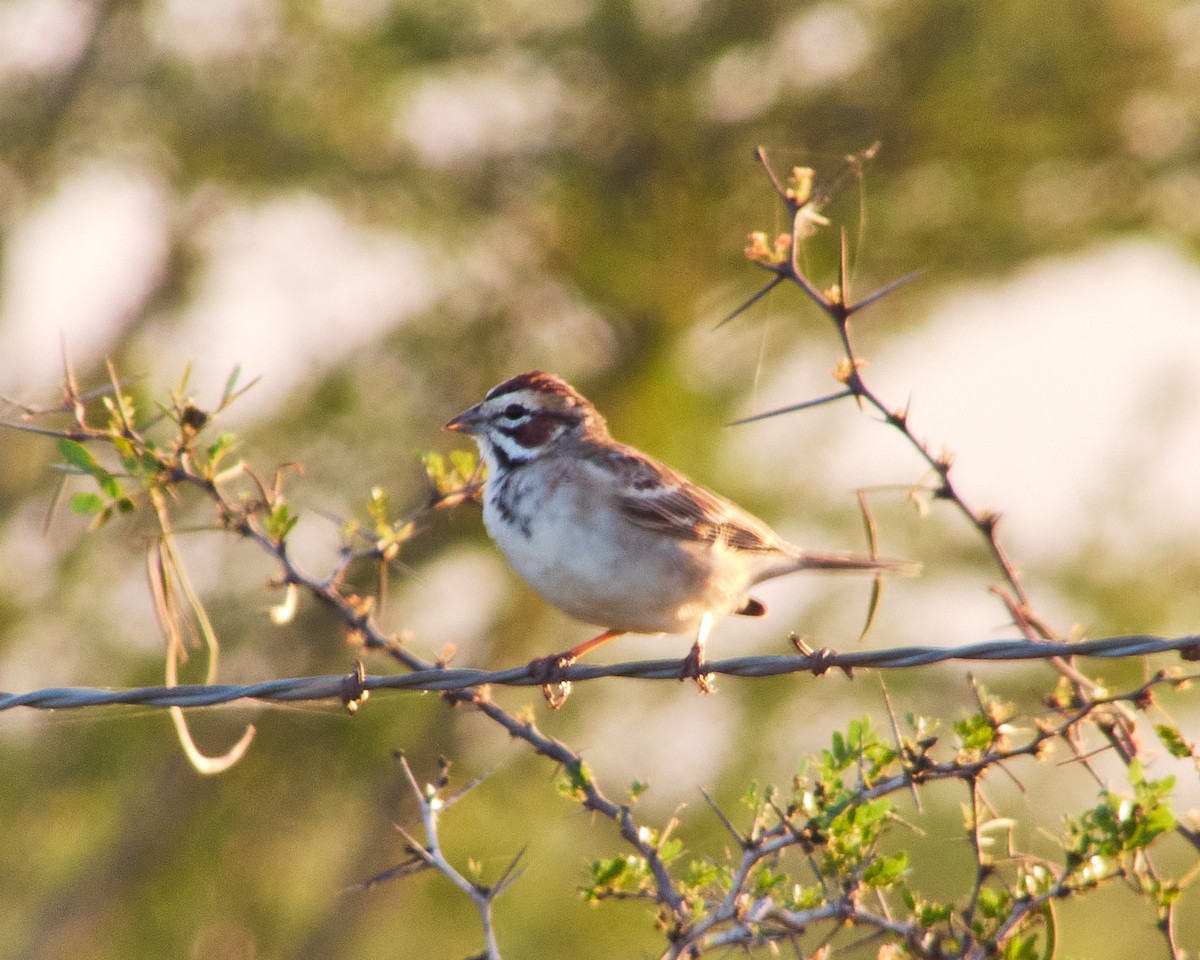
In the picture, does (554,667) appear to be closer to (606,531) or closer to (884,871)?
(606,531)

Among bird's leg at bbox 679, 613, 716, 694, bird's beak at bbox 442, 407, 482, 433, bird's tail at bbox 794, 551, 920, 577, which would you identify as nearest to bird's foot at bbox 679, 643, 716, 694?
bird's leg at bbox 679, 613, 716, 694

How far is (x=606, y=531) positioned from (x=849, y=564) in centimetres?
90

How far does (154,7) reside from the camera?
9.15 m

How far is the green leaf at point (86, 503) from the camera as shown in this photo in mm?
3488

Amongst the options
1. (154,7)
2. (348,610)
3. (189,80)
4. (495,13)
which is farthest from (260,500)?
(154,7)

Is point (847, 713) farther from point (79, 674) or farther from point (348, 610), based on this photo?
point (348, 610)

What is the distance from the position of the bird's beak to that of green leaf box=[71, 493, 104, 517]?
1.46 meters

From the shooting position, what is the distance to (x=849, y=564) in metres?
4.79

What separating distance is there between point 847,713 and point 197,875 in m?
3.96

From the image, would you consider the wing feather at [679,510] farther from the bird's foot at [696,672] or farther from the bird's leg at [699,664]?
the bird's foot at [696,672]

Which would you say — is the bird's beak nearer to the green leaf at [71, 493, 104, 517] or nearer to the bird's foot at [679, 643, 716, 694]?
the bird's foot at [679, 643, 716, 694]

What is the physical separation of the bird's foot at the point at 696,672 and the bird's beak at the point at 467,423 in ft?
3.69

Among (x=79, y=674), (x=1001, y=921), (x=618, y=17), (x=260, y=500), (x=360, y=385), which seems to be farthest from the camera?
(x=79, y=674)

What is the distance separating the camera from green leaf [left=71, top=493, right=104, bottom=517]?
11.4ft
